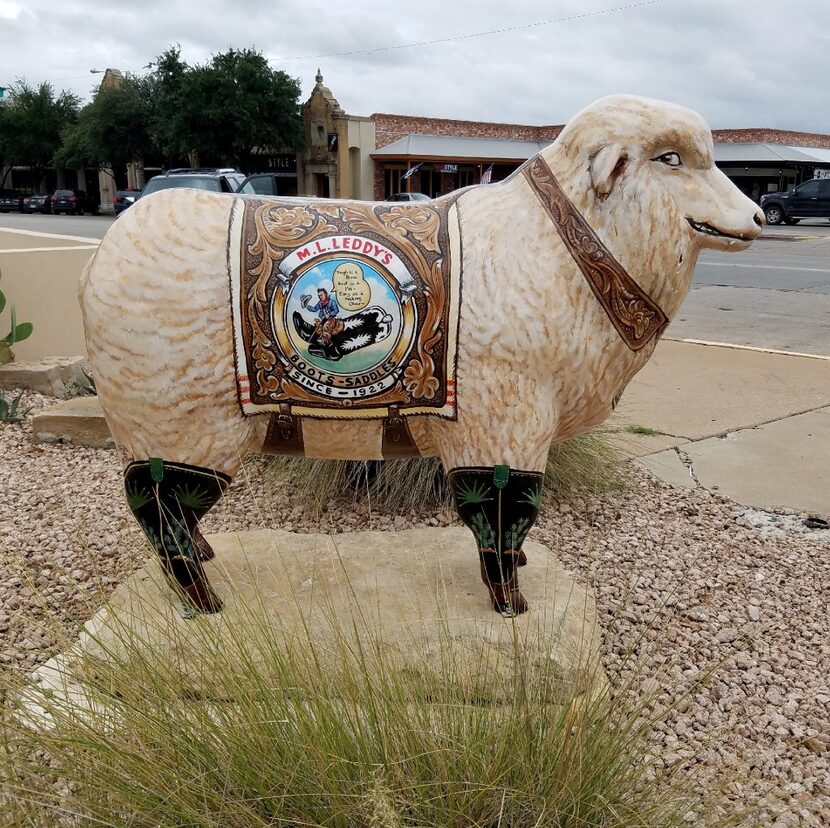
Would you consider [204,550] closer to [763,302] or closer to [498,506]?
[498,506]

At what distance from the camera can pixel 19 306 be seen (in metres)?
6.13

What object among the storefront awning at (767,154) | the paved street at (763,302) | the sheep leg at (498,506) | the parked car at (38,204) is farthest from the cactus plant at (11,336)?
the parked car at (38,204)

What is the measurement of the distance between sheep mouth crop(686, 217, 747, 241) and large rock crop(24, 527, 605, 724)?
1.06m

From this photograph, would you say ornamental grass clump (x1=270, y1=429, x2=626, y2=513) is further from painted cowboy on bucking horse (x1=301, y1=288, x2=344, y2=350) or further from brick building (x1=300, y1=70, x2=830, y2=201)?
brick building (x1=300, y1=70, x2=830, y2=201)

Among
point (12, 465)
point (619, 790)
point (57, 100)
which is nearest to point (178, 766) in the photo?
point (619, 790)

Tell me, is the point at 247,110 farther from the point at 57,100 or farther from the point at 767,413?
the point at 767,413

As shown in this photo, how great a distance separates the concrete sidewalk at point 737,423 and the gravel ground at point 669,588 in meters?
0.34

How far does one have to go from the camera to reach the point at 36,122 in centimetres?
4016

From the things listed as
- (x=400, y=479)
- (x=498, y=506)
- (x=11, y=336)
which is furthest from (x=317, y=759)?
(x=11, y=336)

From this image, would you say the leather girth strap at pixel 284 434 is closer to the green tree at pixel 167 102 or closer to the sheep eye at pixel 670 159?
the sheep eye at pixel 670 159

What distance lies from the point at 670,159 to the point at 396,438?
1084 mm

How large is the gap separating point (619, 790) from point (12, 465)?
12.5ft

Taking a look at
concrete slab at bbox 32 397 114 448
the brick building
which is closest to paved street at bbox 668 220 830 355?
concrete slab at bbox 32 397 114 448

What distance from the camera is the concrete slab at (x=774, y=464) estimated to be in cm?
420
